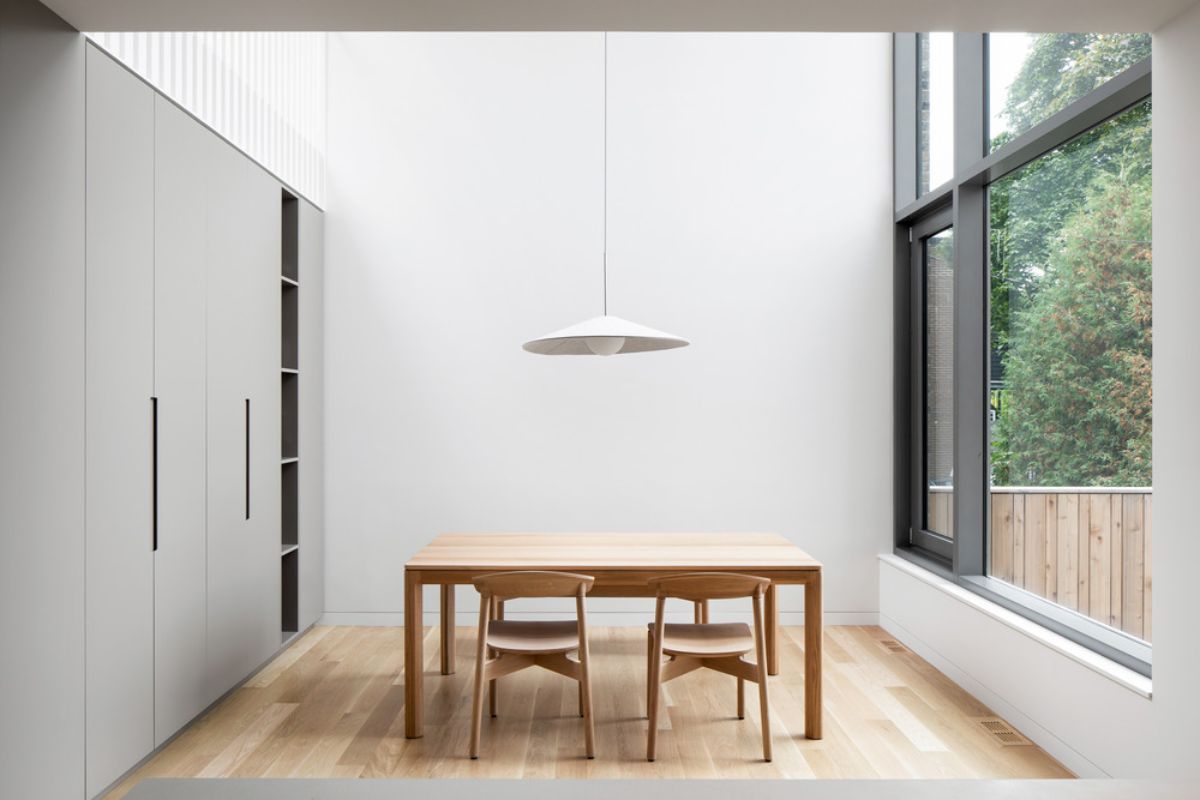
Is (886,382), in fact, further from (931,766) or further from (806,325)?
(931,766)

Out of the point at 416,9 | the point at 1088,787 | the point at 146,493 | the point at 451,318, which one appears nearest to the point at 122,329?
the point at 146,493

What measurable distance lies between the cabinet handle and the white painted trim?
337 centimetres

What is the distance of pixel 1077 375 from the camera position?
11.1 feet

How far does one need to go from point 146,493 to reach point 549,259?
2745 mm

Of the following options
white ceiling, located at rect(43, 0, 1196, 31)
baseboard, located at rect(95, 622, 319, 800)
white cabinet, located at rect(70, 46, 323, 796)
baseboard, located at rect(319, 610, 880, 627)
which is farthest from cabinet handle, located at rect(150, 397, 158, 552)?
baseboard, located at rect(319, 610, 880, 627)

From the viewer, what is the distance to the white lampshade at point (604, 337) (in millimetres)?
3404

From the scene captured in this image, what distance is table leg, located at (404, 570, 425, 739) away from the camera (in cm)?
334

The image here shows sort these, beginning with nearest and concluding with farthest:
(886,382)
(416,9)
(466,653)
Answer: (416,9) < (466,653) < (886,382)

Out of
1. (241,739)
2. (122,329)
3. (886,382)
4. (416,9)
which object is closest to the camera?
(416,9)

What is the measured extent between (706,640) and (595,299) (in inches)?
95.7

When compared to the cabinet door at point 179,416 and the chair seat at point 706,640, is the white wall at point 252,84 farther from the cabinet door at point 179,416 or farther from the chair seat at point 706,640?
the chair seat at point 706,640

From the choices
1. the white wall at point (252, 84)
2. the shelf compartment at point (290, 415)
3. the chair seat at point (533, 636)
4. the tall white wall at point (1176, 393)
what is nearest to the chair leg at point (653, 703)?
the chair seat at point (533, 636)

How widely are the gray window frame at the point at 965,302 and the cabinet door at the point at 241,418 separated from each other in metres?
3.35

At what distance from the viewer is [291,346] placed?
185 inches
